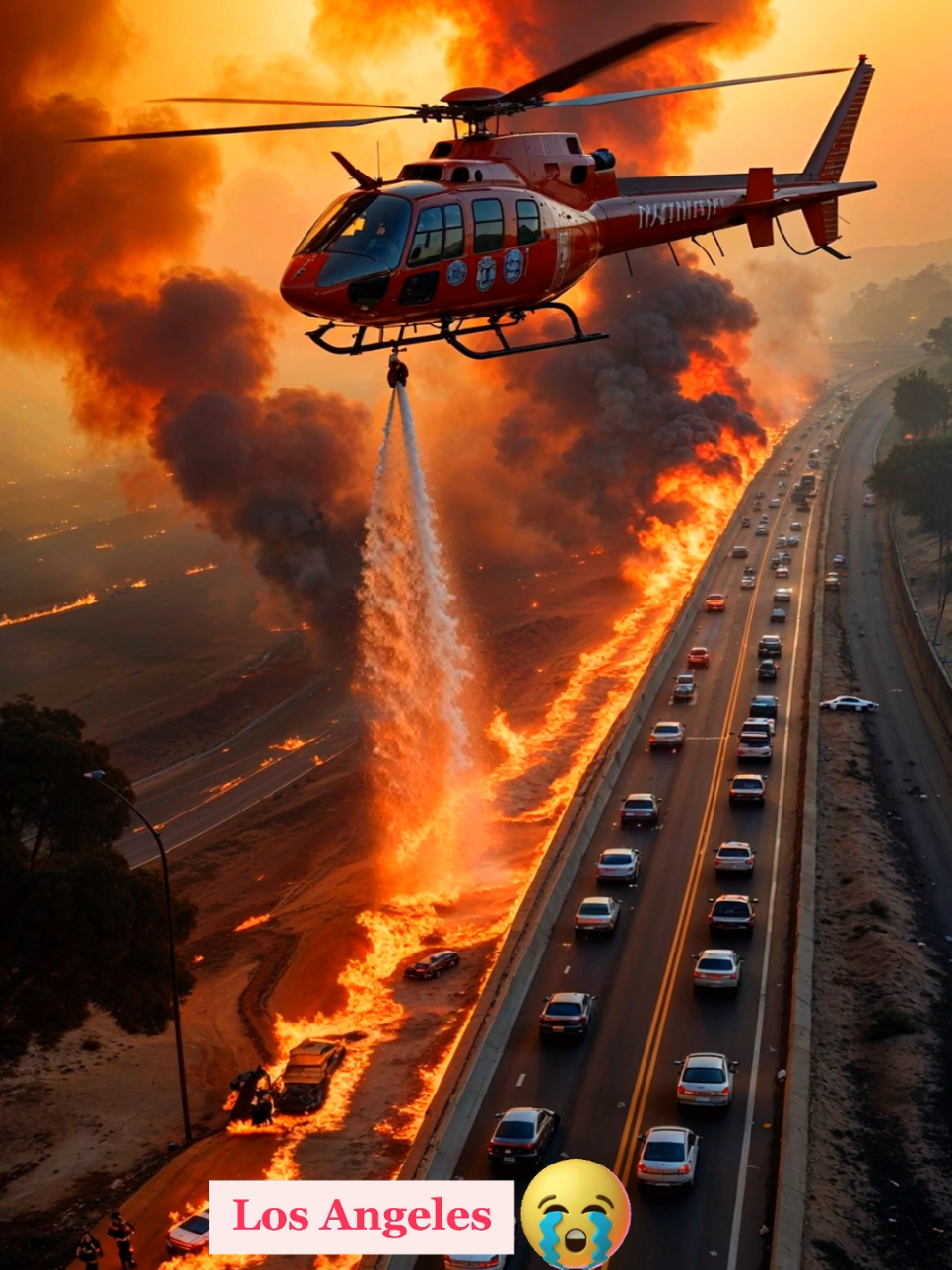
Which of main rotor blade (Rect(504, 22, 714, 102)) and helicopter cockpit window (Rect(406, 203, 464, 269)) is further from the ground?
main rotor blade (Rect(504, 22, 714, 102))

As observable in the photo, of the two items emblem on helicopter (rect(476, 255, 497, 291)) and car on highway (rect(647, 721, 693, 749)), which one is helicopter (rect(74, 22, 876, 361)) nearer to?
emblem on helicopter (rect(476, 255, 497, 291))

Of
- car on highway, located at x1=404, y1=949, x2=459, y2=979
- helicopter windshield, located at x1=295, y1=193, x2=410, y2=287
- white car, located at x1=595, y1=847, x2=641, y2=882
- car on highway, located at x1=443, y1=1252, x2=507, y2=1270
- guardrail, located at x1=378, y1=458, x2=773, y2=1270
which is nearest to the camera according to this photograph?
car on highway, located at x1=443, y1=1252, x2=507, y2=1270

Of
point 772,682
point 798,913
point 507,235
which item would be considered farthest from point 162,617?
point 507,235

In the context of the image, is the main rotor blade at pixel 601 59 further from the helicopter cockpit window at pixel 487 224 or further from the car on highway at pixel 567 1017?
the car on highway at pixel 567 1017

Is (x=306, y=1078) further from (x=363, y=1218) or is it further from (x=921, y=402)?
(x=921, y=402)

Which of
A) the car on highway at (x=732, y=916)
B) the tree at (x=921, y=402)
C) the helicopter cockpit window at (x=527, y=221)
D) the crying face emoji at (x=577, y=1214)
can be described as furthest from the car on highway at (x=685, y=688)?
the tree at (x=921, y=402)

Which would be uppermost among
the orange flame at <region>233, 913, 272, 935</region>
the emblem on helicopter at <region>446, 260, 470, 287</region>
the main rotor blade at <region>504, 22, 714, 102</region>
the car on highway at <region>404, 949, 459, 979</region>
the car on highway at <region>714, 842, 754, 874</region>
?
the main rotor blade at <region>504, 22, 714, 102</region>

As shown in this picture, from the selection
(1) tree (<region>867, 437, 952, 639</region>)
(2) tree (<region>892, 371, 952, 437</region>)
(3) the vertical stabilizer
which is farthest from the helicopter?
(2) tree (<region>892, 371, 952, 437</region>)
